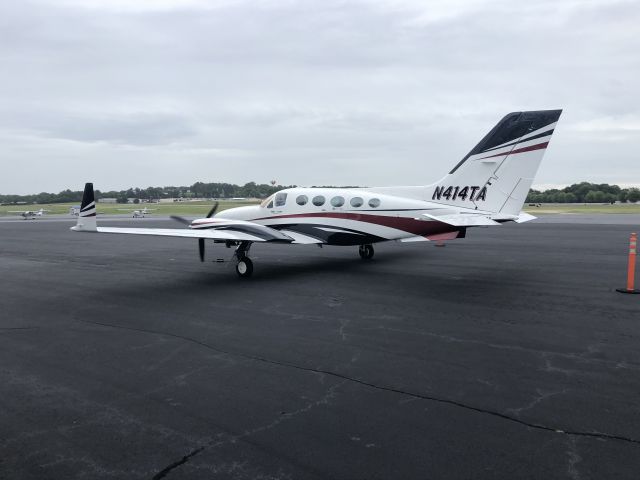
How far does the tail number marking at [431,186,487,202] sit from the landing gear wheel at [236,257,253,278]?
6428mm

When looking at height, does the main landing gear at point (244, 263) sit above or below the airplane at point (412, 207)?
below

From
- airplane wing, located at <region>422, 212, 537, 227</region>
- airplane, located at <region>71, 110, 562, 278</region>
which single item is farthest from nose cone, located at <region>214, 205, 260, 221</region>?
airplane wing, located at <region>422, 212, 537, 227</region>

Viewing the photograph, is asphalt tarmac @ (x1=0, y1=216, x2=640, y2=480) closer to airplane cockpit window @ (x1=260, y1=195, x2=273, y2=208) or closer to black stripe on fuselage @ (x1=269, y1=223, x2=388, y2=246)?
black stripe on fuselage @ (x1=269, y1=223, x2=388, y2=246)

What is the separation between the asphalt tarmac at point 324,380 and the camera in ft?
13.8

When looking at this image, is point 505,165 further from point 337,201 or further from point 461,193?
point 337,201

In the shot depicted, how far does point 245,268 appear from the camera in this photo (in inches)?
569

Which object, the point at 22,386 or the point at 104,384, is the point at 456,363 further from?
the point at 22,386

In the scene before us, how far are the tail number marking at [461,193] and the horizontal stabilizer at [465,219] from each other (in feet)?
2.48

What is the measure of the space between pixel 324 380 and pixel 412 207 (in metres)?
9.74

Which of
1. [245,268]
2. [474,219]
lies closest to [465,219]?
[474,219]

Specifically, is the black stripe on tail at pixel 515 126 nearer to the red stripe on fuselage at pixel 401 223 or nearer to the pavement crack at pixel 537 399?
the red stripe on fuselage at pixel 401 223

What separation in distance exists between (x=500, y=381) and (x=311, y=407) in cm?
249

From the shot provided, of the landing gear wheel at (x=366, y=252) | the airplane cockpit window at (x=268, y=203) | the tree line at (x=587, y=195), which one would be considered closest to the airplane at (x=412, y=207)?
the airplane cockpit window at (x=268, y=203)

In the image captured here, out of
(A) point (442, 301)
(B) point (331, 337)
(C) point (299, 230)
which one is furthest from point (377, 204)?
(B) point (331, 337)
